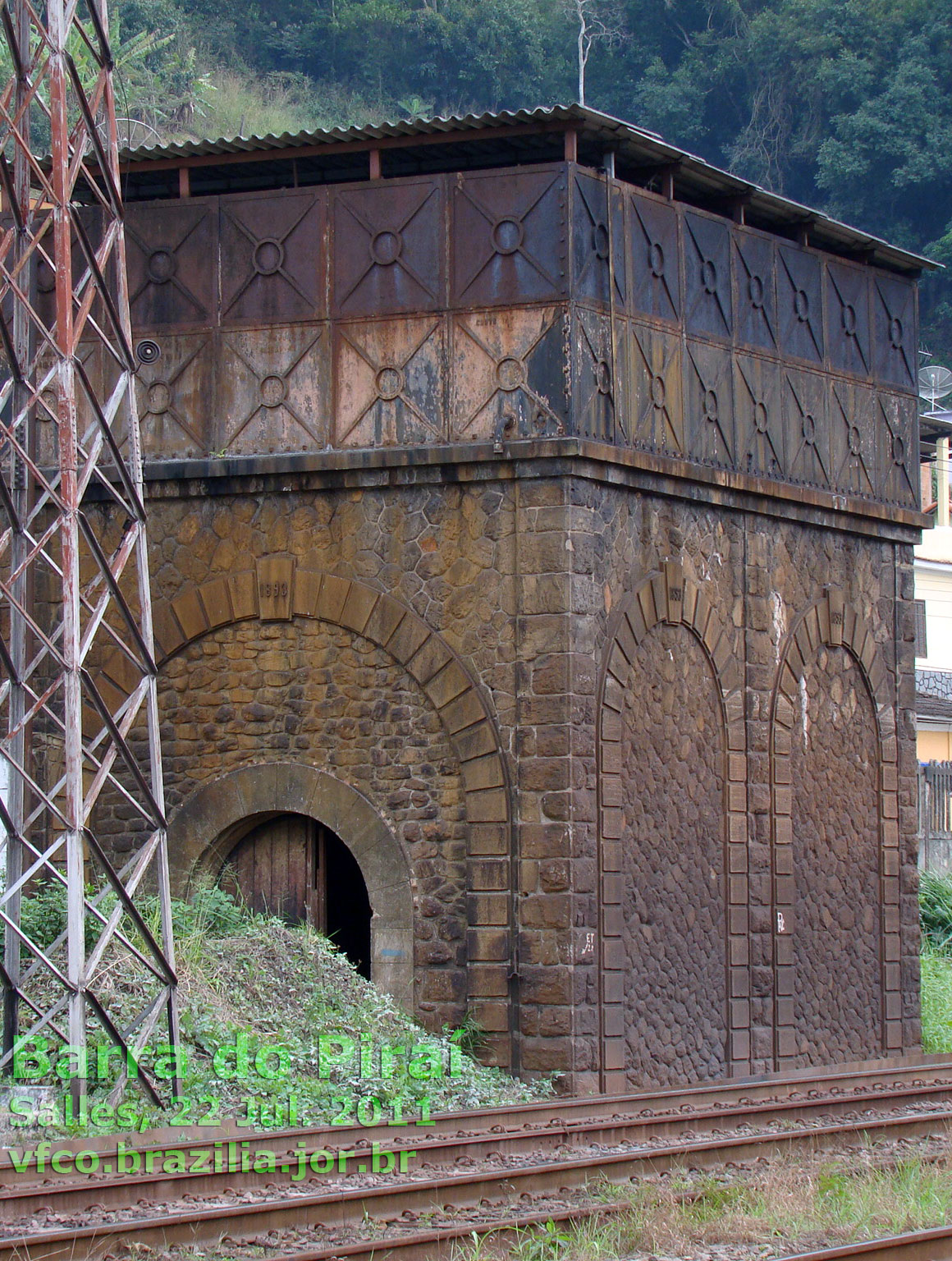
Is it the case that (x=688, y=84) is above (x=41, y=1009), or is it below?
above

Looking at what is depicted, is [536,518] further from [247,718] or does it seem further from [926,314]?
[926,314]

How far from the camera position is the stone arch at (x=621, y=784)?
14695 mm

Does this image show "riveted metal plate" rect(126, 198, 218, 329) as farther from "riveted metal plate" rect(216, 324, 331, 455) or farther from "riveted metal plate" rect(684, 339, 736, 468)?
"riveted metal plate" rect(684, 339, 736, 468)

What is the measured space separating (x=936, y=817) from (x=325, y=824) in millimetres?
13375

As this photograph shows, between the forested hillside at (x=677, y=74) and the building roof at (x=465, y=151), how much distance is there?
3642 centimetres

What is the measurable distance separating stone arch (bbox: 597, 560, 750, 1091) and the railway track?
1.26 m

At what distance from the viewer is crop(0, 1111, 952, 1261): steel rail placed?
806cm

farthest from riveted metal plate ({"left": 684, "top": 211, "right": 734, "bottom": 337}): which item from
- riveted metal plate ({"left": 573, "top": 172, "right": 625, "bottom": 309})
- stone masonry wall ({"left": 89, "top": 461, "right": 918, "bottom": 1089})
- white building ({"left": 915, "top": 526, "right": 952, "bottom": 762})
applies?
white building ({"left": 915, "top": 526, "right": 952, "bottom": 762})

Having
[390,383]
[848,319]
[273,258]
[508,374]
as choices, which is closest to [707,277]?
[848,319]

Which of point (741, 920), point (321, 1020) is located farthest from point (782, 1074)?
point (321, 1020)

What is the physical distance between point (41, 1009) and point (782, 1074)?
669cm

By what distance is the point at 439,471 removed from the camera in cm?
1506

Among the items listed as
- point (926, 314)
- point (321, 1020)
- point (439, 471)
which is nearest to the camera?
point (321, 1020)

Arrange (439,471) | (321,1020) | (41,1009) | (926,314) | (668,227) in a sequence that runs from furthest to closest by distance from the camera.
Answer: (926,314) → (668,227) → (439,471) → (321,1020) → (41,1009)
